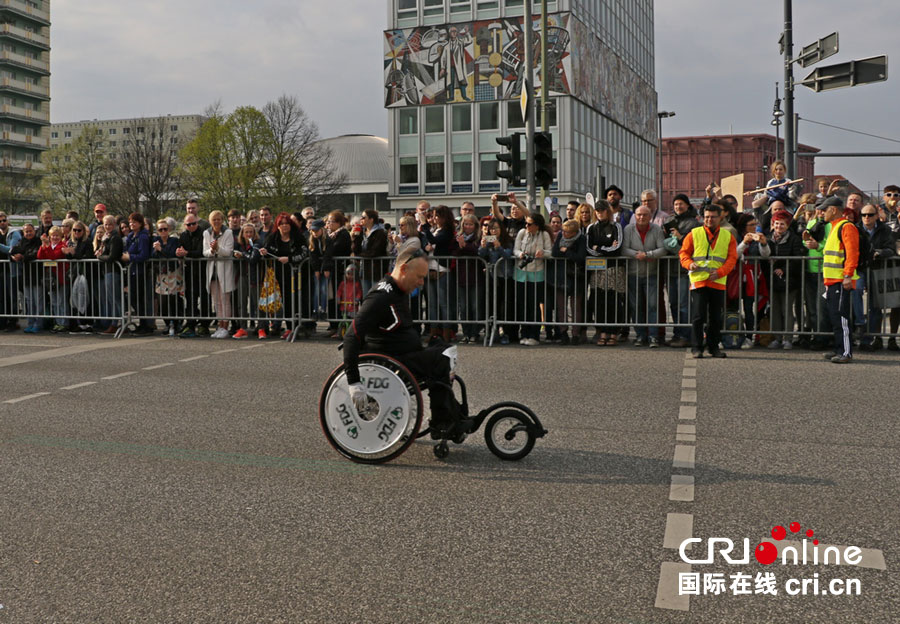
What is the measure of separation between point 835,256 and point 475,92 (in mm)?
56330

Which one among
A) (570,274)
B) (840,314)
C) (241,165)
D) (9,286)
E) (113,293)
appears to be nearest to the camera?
(840,314)

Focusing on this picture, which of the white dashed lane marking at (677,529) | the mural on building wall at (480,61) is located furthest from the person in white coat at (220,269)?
the mural on building wall at (480,61)

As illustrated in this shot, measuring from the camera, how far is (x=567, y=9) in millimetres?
64750

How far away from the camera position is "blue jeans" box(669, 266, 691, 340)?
13078 mm

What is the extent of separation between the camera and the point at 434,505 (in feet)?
17.4

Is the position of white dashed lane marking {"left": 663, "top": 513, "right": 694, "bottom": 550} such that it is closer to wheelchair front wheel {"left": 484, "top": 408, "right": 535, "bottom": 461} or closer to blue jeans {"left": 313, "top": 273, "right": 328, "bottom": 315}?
wheelchair front wheel {"left": 484, "top": 408, "right": 535, "bottom": 461}

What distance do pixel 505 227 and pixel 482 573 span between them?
33.5ft

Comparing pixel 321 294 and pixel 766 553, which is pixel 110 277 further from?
pixel 766 553

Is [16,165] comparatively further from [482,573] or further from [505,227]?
[482,573]

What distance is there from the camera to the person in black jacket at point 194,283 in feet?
50.1

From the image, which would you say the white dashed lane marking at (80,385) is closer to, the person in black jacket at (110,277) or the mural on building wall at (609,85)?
the person in black jacket at (110,277)

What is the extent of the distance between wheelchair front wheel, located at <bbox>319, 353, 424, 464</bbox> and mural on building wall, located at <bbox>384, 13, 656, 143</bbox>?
5809 cm

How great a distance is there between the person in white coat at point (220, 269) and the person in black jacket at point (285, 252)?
27.8 inches

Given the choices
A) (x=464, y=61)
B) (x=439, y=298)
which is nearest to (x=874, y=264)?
(x=439, y=298)
